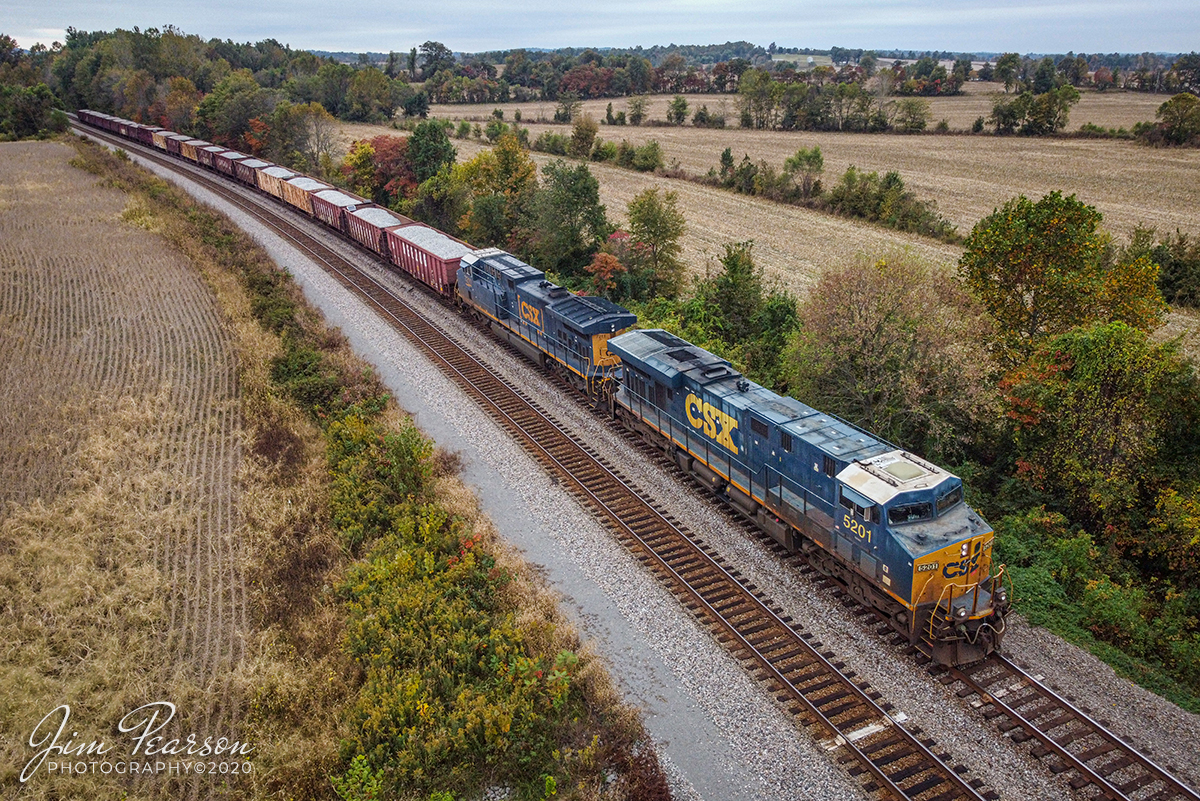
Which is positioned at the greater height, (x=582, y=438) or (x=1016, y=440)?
(x=1016, y=440)

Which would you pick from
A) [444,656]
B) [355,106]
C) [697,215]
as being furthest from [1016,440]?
[355,106]

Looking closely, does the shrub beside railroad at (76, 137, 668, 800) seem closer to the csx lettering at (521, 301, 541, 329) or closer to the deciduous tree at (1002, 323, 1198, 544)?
the csx lettering at (521, 301, 541, 329)

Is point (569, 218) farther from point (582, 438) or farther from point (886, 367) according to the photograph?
point (886, 367)

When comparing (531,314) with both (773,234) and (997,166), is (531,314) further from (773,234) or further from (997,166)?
(997,166)
